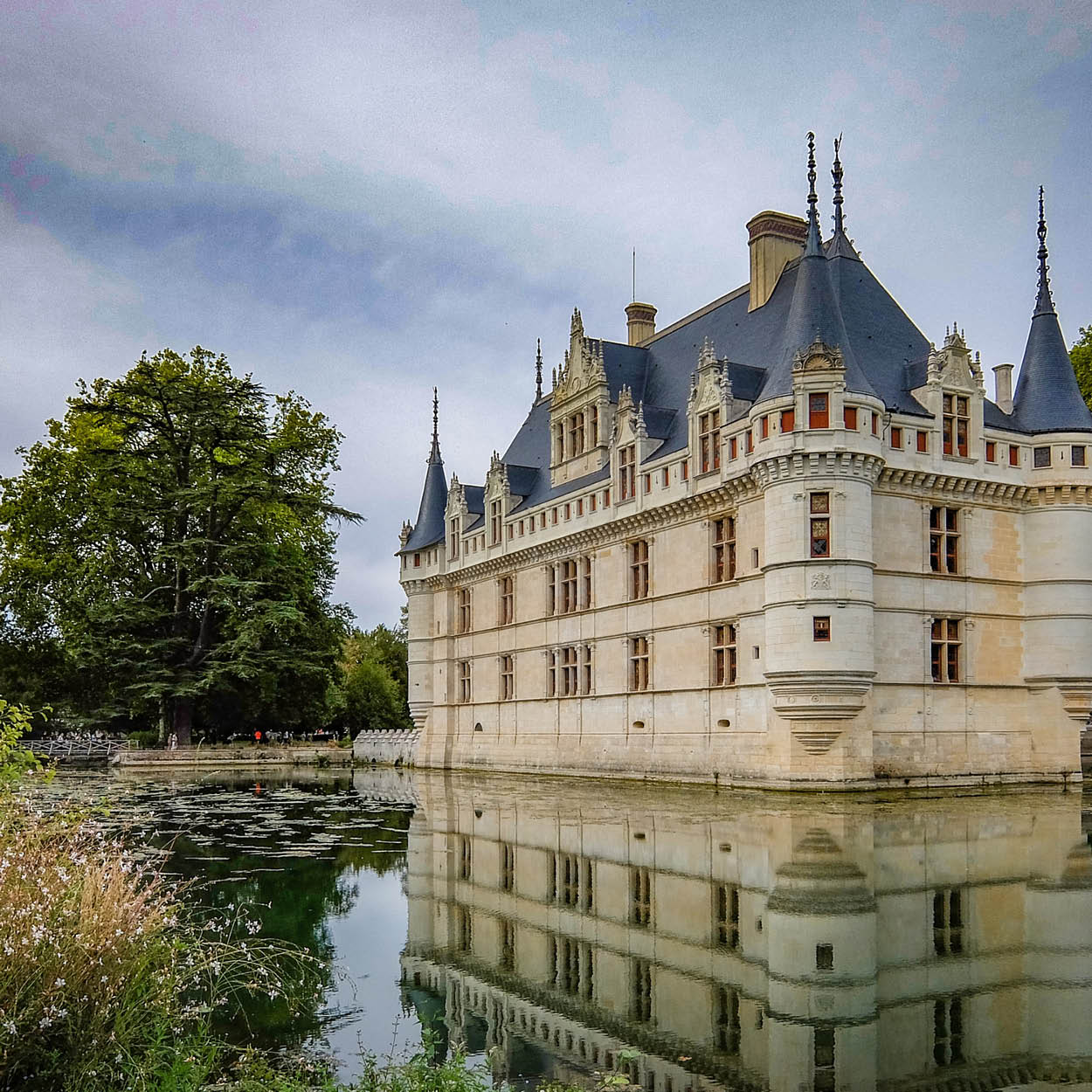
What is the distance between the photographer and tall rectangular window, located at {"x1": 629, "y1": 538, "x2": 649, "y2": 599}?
31.5 metres

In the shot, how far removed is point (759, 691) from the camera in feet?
84.8

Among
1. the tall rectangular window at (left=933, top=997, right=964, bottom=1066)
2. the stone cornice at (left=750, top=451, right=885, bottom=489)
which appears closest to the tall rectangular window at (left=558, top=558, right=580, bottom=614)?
the stone cornice at (left=750, top=451, right=885, bottom=489)

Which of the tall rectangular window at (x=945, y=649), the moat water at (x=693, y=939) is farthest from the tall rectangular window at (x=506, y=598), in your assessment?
the moat water at (x=693, y=939)

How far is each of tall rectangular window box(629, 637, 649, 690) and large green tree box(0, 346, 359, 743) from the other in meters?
14.3

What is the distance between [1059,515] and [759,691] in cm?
829

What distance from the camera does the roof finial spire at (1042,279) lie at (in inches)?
1127

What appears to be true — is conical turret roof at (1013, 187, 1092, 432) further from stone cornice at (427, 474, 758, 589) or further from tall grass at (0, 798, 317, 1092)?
tall grass at (0, 798, 317, 1092)

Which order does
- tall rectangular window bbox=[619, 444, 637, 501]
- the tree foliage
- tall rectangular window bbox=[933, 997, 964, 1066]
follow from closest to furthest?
tall rectangular window bbox=[933, 997, 964, 1066] → tall rectangular window bbox=[619, 444, 637, 501] → the tree foliage

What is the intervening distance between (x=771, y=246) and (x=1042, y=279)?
672cm

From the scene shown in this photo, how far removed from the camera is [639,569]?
3183 centimetres

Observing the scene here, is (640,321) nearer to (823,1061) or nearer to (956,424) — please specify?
(956,424)

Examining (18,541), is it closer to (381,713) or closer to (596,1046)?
(381,713)

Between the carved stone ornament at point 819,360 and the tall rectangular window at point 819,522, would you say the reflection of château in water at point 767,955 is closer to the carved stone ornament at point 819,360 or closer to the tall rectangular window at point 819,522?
the tall rectangular window at point 819,522

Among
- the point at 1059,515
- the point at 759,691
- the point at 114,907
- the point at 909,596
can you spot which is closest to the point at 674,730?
the point at 759,691
